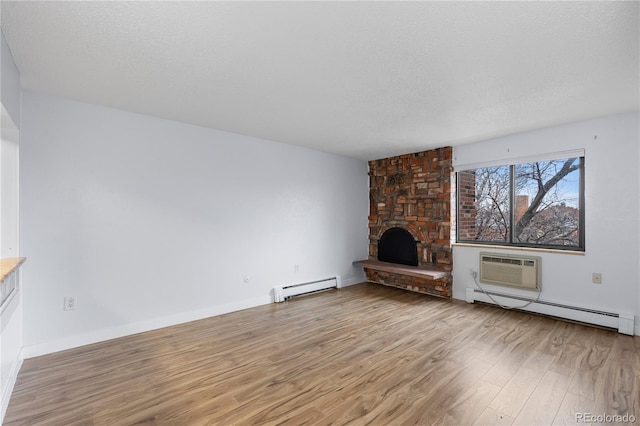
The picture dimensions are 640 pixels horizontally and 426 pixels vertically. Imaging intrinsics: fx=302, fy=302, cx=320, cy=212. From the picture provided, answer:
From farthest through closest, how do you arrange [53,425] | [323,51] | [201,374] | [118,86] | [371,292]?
[371,292]
[118,86]
[201,374]
[323,51]
[53,425]

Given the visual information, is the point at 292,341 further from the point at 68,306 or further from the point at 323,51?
the point at 323,51

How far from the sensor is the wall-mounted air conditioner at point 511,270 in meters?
3.76

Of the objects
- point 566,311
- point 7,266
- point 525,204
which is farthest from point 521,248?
point 7,266

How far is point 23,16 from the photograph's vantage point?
1656mm

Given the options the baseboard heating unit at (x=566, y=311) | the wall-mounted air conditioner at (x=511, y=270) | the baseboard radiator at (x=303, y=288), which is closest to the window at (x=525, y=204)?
the wall-mounted air conditioner at (x=511, y=270)

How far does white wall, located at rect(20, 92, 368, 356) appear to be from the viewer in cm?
271

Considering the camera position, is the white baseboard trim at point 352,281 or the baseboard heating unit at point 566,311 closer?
the baseboard heating unit at point 566,311

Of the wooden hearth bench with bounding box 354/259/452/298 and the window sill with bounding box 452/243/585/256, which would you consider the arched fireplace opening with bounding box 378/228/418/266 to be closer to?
the wooden hearth bench with bounding box 354/259/452/298

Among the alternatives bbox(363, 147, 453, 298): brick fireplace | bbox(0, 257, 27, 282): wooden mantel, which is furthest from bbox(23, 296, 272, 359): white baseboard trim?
bbox(363, 147, 453, 298): brick fireplace

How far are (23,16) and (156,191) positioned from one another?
1.88m

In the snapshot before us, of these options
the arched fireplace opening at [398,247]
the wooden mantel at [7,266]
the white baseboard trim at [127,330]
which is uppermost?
the wooden mantel at [7,266]

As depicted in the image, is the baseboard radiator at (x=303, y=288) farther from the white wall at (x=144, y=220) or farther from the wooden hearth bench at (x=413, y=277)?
the wooden hearth bench at (x=413, y=277)

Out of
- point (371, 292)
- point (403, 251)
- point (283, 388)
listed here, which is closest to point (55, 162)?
point (283, 388)

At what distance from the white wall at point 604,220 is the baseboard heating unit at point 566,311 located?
0.22 ft
